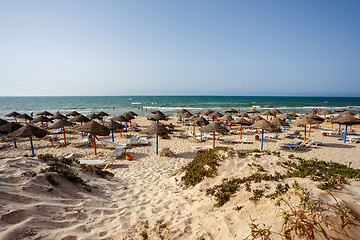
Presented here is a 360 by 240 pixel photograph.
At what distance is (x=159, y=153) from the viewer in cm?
1059

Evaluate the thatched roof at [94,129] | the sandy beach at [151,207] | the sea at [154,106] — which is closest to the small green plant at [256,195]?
the sandy beach at [151,207]

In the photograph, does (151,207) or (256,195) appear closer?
(256,195)

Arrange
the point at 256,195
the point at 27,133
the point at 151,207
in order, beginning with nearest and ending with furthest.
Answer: the point at 256,195
the point at 151,207
the point at 27,133

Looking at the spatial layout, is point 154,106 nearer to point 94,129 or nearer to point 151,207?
point 94,129

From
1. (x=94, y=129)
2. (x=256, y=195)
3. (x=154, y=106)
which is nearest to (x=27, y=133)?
(x=94, y=129)

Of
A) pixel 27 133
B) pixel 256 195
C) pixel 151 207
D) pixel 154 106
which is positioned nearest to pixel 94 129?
pixel 27 133

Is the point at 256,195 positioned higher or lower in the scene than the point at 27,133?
lower

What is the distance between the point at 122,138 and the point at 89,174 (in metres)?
10.2

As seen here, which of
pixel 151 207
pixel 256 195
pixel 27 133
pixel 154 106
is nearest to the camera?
pixel 256 195

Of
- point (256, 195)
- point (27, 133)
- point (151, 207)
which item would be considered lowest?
point (151, 207)

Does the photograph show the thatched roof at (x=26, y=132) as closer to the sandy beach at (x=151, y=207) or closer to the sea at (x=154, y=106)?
the sandy beach at (x=151, y=207)

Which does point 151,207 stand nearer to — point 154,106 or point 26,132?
point 26,132

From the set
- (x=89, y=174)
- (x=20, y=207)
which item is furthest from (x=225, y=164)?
(x=20, y=207)

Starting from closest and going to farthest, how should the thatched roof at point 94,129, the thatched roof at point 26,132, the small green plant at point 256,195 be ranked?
the small green plant at point 256,195 → the thatched roof at point 26,132 → the thatched roof at point 94,129
